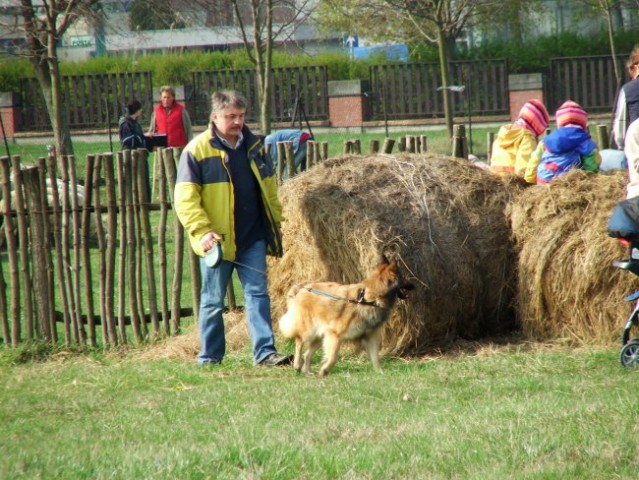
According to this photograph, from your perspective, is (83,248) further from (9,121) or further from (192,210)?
(9,121)

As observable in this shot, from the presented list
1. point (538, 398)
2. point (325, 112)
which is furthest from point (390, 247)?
point (325, 112)

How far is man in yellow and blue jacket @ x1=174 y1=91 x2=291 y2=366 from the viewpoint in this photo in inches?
293

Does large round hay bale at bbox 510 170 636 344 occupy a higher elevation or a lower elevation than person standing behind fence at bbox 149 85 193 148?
lower

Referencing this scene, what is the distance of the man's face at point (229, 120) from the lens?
7.42 metres

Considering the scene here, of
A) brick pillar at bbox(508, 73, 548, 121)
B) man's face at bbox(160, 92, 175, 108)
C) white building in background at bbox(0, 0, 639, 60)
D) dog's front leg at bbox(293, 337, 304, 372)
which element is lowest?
dog's front leg at bbox(293, 337, 304, 372)

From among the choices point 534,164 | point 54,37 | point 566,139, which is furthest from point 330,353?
point 54,37

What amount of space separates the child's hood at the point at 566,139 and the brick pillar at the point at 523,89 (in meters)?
18.2

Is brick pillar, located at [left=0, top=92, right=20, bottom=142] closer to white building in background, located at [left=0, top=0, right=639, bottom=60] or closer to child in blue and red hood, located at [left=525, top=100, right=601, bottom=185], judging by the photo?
white building in background, located at [left=0, top=0, right=639, bottom=60]

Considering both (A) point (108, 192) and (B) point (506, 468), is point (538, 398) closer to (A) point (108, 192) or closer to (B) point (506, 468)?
(B) point (506, 468)

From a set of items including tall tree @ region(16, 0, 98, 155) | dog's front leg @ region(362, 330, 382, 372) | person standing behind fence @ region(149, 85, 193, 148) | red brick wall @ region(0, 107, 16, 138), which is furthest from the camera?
red brick wall @ region(0, 107, 16, 138)

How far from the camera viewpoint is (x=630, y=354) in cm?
681

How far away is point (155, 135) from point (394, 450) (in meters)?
13.0

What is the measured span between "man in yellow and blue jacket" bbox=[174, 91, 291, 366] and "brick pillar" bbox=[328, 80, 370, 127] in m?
19.4

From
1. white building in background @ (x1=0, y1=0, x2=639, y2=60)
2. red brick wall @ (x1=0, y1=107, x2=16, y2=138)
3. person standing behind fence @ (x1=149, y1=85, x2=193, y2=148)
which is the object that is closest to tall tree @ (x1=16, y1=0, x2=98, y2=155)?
white building in background @ (x1=0, y1=0, x2=639, y2=60)
